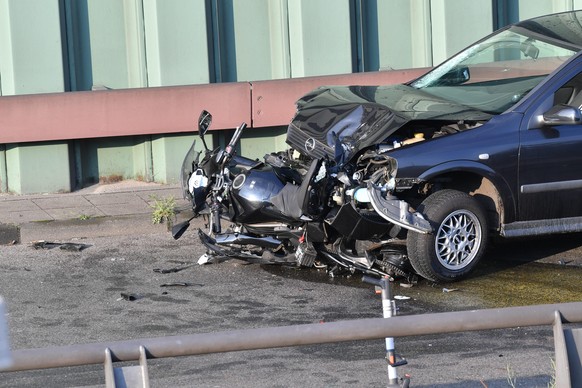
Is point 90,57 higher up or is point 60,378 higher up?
point 90,57

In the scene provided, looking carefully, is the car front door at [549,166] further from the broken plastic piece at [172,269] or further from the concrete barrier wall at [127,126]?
the concrete barrier wall at [127,126]

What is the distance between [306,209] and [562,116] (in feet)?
6.99

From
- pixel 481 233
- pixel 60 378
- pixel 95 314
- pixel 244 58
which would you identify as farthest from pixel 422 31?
pixel 60 378

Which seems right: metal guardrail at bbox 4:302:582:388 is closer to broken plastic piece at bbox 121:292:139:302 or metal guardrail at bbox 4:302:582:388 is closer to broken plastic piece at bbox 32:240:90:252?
broken plastic piece at bbox 121:292:139:302

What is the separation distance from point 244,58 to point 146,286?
4.81 meters

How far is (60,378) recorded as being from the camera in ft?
21.2

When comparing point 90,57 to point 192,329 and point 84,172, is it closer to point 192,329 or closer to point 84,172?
point 84,172

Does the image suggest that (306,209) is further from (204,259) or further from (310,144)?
(204,259)

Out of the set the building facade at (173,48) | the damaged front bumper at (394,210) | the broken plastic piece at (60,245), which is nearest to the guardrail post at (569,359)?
the damaged front bumper at (394,210)

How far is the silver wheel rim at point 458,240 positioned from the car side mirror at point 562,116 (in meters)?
0.96

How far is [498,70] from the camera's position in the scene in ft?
32.1

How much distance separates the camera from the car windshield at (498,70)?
29.6ft

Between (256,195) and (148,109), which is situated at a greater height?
(148,109)

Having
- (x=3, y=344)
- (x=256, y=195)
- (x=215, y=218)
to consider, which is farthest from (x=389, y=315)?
(x=215, y=218)
